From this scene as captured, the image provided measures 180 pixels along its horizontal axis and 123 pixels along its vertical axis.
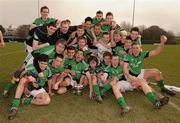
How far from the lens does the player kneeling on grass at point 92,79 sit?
7.33m

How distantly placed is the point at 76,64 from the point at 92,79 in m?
0.60

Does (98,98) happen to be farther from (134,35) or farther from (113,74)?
(134,35)

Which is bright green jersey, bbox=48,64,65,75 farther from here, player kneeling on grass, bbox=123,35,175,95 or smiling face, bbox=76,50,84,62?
player kneeling on grass, bbox=123,35,175,95

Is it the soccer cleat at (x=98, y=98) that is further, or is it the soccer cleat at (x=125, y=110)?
Answer: the soccer cleat at (x=98, y=98)

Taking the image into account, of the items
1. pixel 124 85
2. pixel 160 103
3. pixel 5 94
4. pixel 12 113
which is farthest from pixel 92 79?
pixel 12 113

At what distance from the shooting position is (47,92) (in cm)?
757

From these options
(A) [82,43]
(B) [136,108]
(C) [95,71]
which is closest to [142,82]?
(B) [136,108]

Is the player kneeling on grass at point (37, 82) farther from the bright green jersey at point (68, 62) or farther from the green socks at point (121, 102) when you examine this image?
the green socks at point (121, 102)

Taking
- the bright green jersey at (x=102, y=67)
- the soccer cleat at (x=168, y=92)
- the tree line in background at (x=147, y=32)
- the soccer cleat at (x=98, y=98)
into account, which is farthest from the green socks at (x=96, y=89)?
the tree line in background at (x=147, y=32)

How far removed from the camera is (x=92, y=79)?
7.77 m

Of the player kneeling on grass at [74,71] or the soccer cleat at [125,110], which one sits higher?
the player kneeling on grass at [74,71]

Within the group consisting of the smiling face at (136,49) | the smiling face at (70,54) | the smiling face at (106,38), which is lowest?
the smiling face at (70,54)

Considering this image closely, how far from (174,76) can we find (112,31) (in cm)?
348

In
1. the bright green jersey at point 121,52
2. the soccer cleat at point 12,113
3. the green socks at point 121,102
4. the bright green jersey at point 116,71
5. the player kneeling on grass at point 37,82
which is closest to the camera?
the soccer cleat at point 12,113
